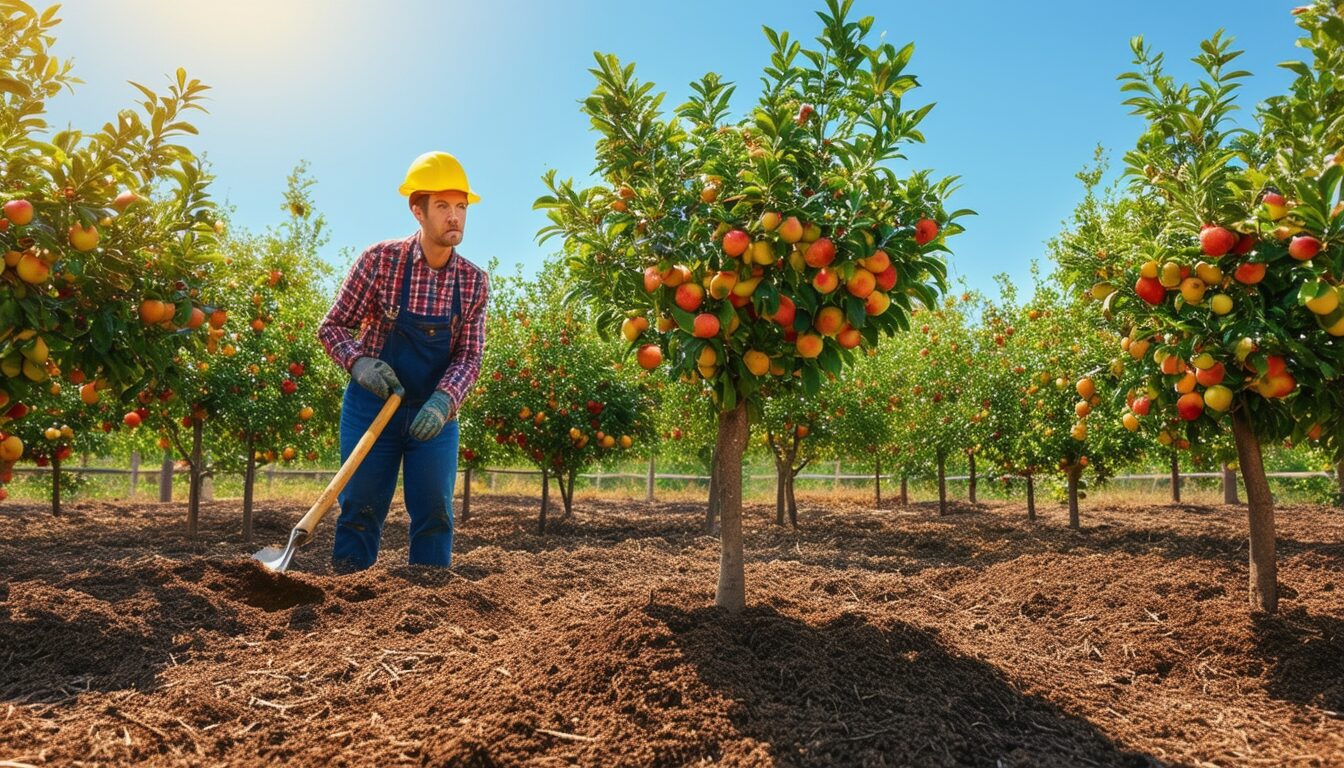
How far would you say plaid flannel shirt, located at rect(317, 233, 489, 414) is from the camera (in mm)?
4867

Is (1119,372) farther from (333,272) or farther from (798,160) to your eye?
(333,272)

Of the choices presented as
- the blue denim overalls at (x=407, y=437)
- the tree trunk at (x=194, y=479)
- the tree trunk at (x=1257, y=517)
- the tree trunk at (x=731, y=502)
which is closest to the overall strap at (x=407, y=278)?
the blue denim overalls at (x=407, y=437)

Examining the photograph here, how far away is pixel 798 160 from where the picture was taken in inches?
131

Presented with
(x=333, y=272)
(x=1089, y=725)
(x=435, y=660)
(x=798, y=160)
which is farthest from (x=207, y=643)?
(x=333, y=272)

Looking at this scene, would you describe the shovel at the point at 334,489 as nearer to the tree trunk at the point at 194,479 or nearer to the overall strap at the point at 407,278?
the overall strap at the point at 407,278

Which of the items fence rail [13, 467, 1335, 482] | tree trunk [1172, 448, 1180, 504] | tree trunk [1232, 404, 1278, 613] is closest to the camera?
tree trunk [1232, 404, 1278, 613]

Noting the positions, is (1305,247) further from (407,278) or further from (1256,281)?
(407,278)

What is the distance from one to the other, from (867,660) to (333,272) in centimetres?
1554

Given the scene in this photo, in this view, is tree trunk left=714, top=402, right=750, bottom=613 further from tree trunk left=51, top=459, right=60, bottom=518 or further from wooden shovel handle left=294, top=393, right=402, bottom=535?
tree trunk left=51, top=459, right=60, bottom=518

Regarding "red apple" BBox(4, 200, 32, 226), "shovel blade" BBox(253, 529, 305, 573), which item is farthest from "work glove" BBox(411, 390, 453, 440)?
"red apple" BBox(4, 200, 32, 226)

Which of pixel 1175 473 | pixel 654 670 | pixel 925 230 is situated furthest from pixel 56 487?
pixel 1175 473

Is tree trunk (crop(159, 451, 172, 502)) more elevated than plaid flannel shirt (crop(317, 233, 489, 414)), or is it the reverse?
plaid flannel shirt (crop(317, 233, 489, 414))

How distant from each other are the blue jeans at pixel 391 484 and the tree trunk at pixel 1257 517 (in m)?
4.18

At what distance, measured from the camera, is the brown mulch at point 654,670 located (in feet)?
9.00
